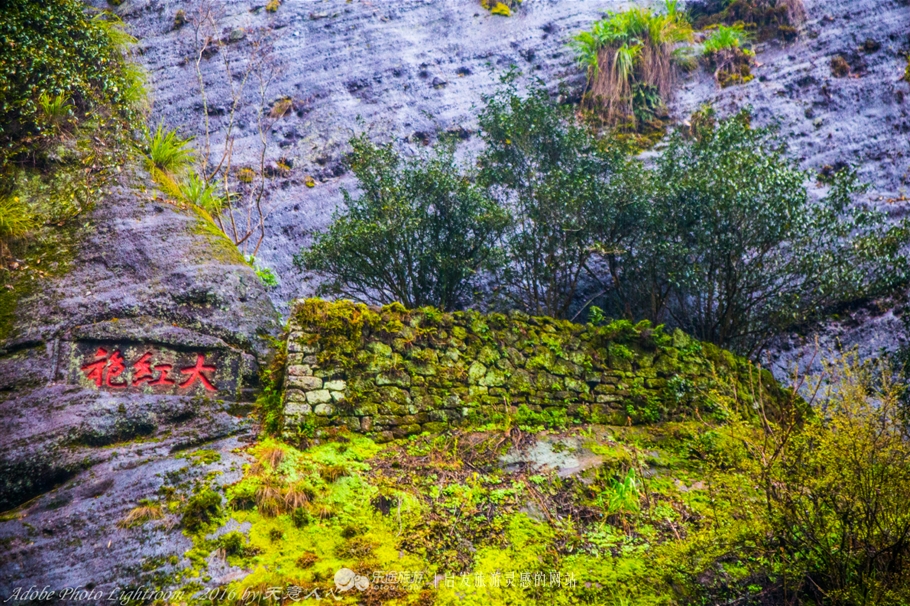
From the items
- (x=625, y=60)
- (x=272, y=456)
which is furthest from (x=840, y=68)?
(x=272, y=456)

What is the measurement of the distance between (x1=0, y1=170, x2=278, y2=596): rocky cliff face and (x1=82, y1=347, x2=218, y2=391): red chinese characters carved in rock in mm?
11

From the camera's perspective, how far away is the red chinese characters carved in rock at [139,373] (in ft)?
23.7

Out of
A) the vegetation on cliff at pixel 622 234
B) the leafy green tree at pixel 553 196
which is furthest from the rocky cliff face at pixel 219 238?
the leafy green tree at pixel 553 196

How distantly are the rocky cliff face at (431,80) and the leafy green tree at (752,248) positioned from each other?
2.95 metres

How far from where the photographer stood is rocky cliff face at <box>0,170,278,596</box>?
19.2 ft

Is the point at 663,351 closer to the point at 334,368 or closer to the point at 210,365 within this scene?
the point at 334,368

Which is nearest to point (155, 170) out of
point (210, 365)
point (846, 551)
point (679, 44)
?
point (210, 365)

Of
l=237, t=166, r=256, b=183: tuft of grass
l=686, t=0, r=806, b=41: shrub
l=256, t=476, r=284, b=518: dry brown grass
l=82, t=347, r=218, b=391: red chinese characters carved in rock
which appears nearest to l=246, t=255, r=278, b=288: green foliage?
l=237, t=166, r=256, b=183: tuft of grass

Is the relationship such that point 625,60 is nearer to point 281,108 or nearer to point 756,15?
point 756,15

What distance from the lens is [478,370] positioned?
8.23 m

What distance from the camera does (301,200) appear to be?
13852 millimetres

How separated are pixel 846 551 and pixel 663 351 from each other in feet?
13.5

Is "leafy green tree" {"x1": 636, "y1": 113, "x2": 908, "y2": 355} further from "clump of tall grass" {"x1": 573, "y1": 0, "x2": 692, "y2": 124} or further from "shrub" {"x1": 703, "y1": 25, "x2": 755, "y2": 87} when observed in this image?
"shrub" {"x1": 703, "y1": 25, "x2": 755, "y2": 87}

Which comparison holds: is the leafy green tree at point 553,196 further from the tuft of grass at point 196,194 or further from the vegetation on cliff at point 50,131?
the vegetation on cliff at point 50,131
